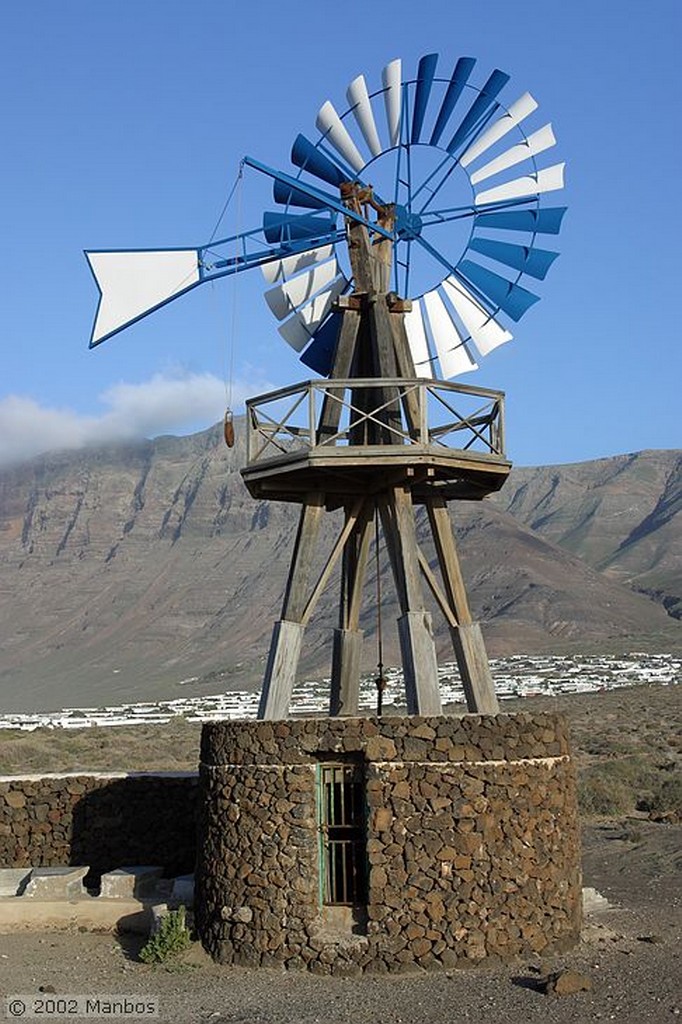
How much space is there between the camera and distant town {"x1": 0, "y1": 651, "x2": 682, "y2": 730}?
55281mm

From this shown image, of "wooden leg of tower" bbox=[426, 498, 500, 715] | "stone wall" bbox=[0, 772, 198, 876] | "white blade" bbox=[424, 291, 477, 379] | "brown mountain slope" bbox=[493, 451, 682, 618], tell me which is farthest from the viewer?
"brown mountain slope" bbox=[493, 451, 682, 618]

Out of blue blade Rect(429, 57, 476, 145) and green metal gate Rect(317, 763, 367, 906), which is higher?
blue blade Rect(429, 57, 476, 145)

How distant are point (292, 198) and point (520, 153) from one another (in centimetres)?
271

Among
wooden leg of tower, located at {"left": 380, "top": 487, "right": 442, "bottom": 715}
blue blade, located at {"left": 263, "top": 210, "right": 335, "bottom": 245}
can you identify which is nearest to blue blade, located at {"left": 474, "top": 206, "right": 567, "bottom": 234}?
blue blade, located at {"left": 263, "top": 210, "right": 335, "bottom": 245}

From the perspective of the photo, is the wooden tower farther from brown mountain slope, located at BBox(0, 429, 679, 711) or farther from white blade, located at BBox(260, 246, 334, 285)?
brown mountain slope, located at BBox(0, 429, 679, 711)

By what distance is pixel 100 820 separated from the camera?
1708 cm

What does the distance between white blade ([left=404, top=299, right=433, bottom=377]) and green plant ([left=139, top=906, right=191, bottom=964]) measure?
6.82m

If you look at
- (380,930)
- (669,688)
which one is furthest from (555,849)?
(669,688)

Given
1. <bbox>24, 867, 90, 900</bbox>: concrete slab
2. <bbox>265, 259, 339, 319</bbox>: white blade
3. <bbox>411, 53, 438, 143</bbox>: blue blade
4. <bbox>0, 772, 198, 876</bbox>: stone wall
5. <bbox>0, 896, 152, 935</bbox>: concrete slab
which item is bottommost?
<bbox>0, 896, 152, 935</bbox>: concrete slab

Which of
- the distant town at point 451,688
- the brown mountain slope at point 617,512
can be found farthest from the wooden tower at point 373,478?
the brown mountain slope at point 617,512

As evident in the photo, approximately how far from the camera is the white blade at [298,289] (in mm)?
16266

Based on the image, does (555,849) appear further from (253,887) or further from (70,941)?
(70,941)

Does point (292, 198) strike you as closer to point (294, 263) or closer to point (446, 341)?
point (294, 263)

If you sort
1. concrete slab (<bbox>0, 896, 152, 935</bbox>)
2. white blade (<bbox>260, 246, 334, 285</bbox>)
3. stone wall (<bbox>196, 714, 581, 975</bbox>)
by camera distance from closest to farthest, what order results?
stone wall (<bbox>196, 714, 581, 975</bbox>)
concrete slab (<bbox>0, 896, 152, 935</bbox>)
white blade (<bbox>260, 246, 334, 285</bbox>)
